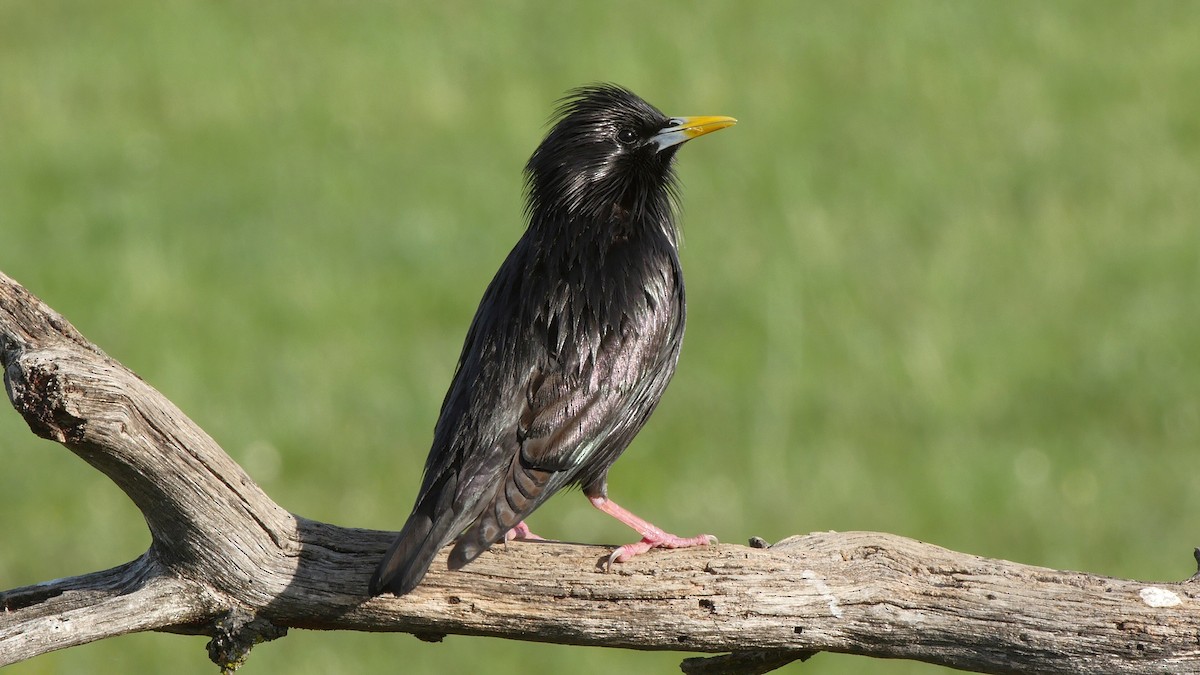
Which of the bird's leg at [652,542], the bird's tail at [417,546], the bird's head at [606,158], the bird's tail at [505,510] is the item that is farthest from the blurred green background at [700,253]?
the bird's tail at [417,546]

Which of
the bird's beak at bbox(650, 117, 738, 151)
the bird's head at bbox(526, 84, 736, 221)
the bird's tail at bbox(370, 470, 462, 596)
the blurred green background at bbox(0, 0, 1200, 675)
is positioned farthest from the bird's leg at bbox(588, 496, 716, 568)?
the blurred green background at bbox(0, 0, 1200, 675)

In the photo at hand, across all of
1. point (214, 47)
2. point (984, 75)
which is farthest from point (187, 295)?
point (984, 75)

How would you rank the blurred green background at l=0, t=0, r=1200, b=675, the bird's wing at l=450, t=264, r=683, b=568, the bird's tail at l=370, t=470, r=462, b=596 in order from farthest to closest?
the blurred green background at l=0, t=0, r=1200, b=675 → the bird's wing at l=450, t=264, r=683, b=568 → the bird's tail at l=370, t=470, r=462, b=596

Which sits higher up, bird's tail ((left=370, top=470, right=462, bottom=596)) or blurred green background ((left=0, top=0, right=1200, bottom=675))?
blurred green background ((left=0, top=0, right=1200, bottom=675))

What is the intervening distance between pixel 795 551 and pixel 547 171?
70.2 inches

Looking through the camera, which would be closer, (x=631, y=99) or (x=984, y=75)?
(x=631, y=99)

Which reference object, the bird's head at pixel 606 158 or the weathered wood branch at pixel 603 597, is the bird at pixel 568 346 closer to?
the bird's head at pixel 606 158

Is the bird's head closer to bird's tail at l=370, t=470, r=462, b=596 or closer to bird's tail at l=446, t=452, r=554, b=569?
bird's tail at l=446, t=452, r=554, b=569

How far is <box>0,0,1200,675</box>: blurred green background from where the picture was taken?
13484 millimetres

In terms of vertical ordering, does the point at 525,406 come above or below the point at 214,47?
below

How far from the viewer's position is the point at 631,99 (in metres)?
6.55

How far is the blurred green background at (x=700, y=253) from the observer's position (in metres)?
13.5

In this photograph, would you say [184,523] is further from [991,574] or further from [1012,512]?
[1012,512]

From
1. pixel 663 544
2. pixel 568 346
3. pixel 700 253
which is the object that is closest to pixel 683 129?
pixel 568 346
